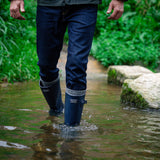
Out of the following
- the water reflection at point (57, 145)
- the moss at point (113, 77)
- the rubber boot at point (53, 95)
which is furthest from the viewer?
the moss at point (113, 77)

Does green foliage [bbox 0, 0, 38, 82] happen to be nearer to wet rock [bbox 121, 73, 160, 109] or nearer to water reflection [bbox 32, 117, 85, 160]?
wet rock [bbox 121, 73, 160, 109]

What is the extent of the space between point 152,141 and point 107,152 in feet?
1.33

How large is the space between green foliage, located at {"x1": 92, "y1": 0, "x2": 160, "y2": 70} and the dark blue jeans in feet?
20.1

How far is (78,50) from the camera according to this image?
6.78ft

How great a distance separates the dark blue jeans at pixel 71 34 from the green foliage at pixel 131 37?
6112mm

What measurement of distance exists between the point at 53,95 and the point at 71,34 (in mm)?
781

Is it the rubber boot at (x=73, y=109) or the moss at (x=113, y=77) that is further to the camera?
the moss at (x=113, y=77)

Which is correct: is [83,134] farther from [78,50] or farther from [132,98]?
[132,98]

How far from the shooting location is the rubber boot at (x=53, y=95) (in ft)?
Answer: 8.76

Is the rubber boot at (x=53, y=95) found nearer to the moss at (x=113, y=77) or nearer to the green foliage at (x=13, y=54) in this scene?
the green foliage at (x=13, y=54)

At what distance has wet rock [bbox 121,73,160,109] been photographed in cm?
332

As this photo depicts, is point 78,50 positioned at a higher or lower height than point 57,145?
higher

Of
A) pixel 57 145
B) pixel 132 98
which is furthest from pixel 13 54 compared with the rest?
pixel 57 145

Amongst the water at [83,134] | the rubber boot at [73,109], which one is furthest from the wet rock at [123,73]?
the rubber boot at [73,109]
